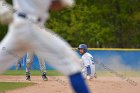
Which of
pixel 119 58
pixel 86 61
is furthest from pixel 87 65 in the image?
pixel 119 58

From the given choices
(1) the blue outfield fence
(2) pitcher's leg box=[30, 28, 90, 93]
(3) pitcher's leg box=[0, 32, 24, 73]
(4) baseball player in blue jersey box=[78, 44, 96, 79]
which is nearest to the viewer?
(2) pitcher's leg box=[30, 28, 90, 93]

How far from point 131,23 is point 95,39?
342cm

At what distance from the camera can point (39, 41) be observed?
4598 mm

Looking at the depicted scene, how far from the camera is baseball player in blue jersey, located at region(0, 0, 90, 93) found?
4.58 m

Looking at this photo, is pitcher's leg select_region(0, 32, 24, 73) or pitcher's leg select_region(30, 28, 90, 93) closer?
pitcher's leg select_region(30, 28, 90, 93)

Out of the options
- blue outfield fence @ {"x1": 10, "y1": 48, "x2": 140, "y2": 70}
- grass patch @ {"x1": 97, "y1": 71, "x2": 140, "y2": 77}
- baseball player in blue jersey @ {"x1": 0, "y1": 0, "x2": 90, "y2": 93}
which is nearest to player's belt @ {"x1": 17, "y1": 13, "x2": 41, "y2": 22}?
baseball player in blue jersey @ {"x1": 0, "y1": 0, "x2": 90, "y2": 93}

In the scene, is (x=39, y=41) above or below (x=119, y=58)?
above

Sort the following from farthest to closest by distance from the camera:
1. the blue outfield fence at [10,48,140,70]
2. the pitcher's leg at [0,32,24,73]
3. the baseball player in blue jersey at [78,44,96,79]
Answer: the blue outfield fence at [10,48,140,70]
the baseball player in blue jersey at [78,44,96,79]
the pitcher's leg at [0,32,24,73]

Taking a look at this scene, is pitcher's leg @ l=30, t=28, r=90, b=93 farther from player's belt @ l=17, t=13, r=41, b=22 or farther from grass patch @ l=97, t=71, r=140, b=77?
grass patch @ l=97, t=71, r=140, b=77

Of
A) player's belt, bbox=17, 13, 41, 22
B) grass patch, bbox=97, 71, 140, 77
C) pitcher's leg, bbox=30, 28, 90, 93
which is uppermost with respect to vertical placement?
player's belt, bbox=17, 13, 41, 22

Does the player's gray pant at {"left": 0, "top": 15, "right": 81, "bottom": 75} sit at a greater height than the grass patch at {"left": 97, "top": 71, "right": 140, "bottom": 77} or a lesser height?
greater

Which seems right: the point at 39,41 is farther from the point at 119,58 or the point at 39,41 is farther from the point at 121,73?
the point at 119,58

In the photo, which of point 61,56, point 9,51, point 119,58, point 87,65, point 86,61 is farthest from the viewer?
point 119,58

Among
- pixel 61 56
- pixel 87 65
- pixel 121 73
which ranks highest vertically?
pixel 61 56
